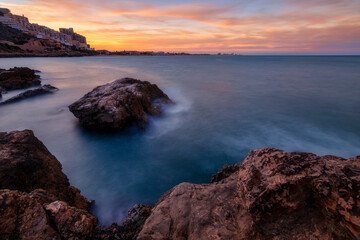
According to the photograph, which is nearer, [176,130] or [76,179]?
[76,179]

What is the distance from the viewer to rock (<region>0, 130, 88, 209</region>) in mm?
3076

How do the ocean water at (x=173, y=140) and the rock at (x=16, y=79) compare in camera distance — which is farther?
the rock at (x=16, y=79)

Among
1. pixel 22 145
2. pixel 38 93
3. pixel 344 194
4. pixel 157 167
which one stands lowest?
pixel 157 167

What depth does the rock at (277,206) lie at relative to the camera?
1.96 m

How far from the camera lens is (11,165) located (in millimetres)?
3123

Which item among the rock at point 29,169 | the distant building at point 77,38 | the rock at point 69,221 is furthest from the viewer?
the distant building at point 77,38

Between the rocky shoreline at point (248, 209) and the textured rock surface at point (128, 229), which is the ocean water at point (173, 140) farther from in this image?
the rocky shoreline at point (248, 209)

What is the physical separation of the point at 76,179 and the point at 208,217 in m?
5.04

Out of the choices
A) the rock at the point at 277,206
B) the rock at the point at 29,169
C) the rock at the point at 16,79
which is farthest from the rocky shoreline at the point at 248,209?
the rock at the point at 16,79

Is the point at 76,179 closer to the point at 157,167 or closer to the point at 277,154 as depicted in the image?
the point at 157,167

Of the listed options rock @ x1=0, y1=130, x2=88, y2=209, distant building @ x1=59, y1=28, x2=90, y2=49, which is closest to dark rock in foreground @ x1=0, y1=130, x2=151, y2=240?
rock @ x1=0, y1=130, x2=88, y2=209

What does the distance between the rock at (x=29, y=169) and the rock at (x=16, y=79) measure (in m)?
16.1

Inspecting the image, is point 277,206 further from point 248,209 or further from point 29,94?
point 29,94

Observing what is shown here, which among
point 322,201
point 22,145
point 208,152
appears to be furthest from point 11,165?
point 208,152
